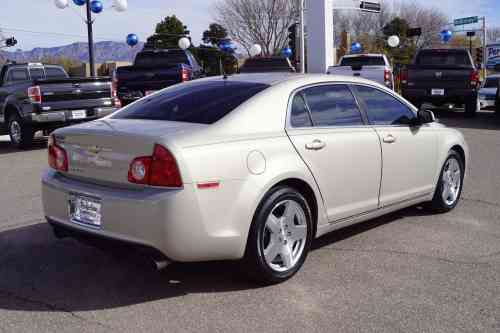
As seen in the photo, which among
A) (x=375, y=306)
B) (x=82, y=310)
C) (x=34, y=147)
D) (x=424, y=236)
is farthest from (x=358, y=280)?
(x=34, y=147)

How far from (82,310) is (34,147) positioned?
9998 millimetres

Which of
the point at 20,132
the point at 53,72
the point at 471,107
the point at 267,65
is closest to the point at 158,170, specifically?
the point at 20,132

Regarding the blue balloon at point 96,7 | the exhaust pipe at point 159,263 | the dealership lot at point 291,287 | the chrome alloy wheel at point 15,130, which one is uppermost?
the blue balloon at point 96,7

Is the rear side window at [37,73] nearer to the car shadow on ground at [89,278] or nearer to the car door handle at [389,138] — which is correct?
the car shadow on ground at [89,278]

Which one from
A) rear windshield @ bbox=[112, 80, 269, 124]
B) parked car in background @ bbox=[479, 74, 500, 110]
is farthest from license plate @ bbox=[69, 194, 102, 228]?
parked car in background @ bbox=[479, 74, 500, 110]

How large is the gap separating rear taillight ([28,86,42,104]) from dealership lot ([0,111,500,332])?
655 centimetres

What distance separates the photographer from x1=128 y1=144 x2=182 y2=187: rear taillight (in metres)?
3.80

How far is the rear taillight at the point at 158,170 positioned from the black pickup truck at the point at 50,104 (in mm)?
8733

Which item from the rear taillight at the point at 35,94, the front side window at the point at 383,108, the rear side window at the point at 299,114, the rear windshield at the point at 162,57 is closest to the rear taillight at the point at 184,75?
the rear windshield at the point at 162,57

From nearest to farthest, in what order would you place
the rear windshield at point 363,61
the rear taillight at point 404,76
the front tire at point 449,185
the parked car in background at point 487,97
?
the front tire at point 449,185, the rear taillight at point 404,76, the parked car in background at point 487,97, the rear windshield at point 363,61

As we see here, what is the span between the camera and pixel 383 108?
5605 mm

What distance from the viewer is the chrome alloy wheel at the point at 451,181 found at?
20.8 ft

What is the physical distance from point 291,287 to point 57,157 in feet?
6.53

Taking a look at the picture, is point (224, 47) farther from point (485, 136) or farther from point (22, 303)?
point (22, 303)
